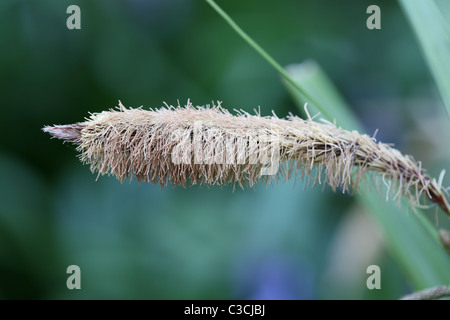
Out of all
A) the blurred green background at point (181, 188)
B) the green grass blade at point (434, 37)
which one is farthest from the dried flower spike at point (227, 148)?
the blurred green background at point (181, 188)

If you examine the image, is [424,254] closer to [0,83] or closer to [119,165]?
[119,165]

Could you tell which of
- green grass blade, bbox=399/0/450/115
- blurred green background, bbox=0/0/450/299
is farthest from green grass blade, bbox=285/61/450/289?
blurred green background, bbox=0/0/450/299

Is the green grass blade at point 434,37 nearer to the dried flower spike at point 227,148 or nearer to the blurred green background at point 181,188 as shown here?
the dried flower spike at point 227,148

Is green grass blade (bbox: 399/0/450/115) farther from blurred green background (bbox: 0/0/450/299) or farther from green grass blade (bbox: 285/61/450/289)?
blurred green background (bbox: 0/0/450/299)

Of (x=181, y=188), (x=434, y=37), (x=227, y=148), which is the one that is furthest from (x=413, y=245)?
(x=181, y=188)
